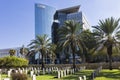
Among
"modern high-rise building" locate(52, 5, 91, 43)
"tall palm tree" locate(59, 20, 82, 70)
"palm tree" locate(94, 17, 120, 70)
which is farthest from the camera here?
"modern high-rise building" locate(52, 5, 91, 43)

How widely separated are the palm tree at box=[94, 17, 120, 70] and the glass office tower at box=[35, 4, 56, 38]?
281 ft

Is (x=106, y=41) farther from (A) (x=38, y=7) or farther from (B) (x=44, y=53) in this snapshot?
(A) (x=38, y=7)

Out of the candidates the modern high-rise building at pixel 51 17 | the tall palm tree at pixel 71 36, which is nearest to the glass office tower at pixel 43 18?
the modern high-rise building at pixel 51 17

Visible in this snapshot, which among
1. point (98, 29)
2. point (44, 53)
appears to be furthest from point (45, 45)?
point (98, 29)

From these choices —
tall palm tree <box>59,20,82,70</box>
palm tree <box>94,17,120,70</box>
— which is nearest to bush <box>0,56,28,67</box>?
tall palm tree <box>59,20,82,70</box>

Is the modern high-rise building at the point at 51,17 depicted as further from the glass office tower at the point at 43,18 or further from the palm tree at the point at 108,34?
the palm tree at the point at 108,34

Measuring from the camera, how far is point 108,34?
4397 centimetres

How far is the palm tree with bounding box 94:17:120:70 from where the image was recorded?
4366 centimetres

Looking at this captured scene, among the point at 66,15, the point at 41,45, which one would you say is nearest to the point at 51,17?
the point at 66,15

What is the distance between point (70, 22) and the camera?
47.6 metres

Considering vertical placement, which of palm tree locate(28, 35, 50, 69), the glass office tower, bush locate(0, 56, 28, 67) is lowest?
bush locate(0, 56, 28, 67)

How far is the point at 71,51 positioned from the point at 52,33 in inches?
3120

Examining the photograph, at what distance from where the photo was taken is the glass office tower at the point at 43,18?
128625mm

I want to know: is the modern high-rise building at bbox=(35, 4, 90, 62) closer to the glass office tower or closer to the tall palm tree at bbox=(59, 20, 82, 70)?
the glass office tower
